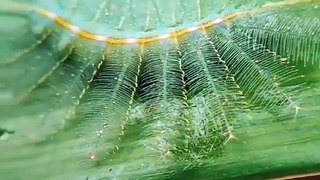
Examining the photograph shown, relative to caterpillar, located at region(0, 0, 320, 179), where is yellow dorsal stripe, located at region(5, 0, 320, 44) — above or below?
above

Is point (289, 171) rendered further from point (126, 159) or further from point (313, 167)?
point (126, 159)

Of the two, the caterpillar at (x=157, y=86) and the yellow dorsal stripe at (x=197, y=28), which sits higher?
the yellow dorsal stripe at (x=197, y=28)

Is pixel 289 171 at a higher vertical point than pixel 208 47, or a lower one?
lower

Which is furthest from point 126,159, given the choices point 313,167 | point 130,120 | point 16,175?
point 313,167

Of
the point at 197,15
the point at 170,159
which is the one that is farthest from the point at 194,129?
the point at 197,15

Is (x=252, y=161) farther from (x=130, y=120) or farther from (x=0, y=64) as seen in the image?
(x=0, y=64)

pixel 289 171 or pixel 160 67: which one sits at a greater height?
pixel 160 67
